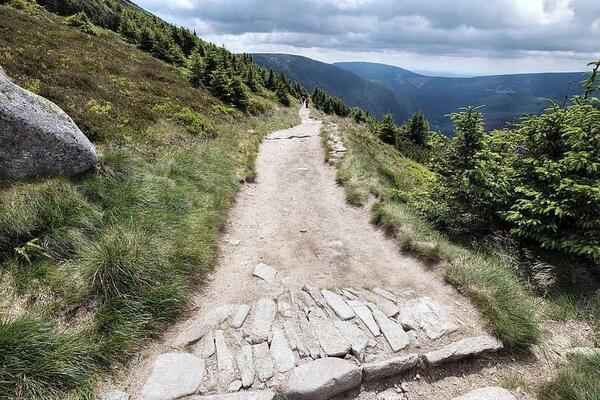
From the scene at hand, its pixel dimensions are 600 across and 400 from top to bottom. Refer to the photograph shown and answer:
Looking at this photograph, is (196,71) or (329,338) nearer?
(329,338)

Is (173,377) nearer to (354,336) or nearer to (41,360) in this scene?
(41,360)

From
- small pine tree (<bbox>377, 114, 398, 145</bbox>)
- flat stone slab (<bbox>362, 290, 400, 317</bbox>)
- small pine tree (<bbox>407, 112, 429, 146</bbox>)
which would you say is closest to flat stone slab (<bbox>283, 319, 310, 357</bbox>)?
flat stone slab (<bbox>362, 290, 400, 317</bbox>)

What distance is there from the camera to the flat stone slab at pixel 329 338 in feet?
13.1

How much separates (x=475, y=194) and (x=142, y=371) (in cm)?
767

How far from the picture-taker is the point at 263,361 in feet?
12.5

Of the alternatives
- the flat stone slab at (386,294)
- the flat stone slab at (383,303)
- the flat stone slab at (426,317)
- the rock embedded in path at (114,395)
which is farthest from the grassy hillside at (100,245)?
the flat stone slab at (426,317)

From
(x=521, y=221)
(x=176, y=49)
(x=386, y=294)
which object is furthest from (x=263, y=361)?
(x=176, y=49)

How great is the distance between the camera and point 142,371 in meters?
3.55

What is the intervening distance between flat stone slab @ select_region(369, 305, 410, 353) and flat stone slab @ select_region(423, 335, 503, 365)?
34 centimetres

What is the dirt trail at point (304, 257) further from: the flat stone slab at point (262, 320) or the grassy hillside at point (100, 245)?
the grassy hillside at point (100, 245)

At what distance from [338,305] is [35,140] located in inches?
254

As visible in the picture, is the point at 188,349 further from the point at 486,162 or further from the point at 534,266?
the point at 486,162

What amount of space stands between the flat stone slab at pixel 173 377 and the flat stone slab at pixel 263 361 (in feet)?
2.13

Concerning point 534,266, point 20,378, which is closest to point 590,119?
point 534,266
